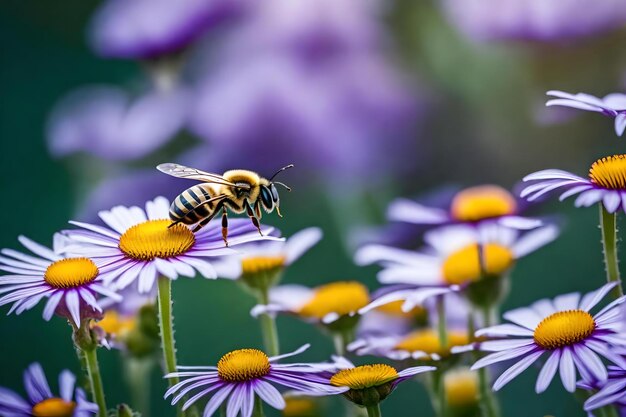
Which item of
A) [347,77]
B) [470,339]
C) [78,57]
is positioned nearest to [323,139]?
[347,77]

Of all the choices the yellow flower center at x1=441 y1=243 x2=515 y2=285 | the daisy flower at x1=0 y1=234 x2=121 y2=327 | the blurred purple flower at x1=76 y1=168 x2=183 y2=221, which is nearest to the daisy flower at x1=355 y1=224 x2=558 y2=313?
the yellow flower center at x1=441 y1=243 x2=515 y2=285

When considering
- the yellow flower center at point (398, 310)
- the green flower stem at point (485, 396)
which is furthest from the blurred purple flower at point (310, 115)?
the green flower stem at point (485, 396)

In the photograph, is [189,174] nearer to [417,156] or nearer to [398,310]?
[398,310]

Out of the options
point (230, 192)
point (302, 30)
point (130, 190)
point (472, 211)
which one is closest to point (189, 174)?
point (230, 192)

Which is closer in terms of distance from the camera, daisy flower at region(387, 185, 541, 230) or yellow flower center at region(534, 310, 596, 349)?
yellow flower center at region(534, 310, 596, 349)

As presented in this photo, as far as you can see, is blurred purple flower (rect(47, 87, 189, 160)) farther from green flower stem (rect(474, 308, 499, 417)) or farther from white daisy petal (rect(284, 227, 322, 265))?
green flower stem (rect(474, 308, 499, 417))

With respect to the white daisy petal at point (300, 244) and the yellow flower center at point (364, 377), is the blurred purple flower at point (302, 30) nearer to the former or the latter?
the white daisy petal at point (300, 244)

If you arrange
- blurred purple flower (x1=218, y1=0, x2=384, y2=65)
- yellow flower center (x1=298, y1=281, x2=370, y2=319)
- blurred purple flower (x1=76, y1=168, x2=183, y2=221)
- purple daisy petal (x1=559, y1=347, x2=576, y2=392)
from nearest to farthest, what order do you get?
purple daisy petal (x1=559, y1=347, x2=576, y2=392)
yellow flower center (x1=298, y1=281, x2=370, y2=319)
blurred purple flower (x1=76, y1=168, x2=183, y2=221)
blurred purple flower (x1=218, y1=0, x2=384, y2=65)
